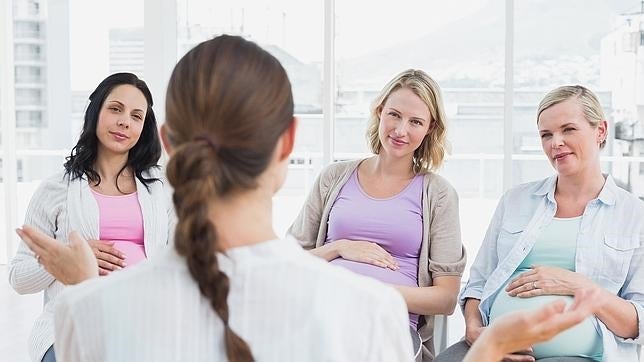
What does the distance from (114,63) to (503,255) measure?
164 inches

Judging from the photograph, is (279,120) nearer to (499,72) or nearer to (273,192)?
(273,192)

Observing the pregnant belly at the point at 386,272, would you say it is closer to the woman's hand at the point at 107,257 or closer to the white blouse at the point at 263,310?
the woman's hand at the point at 107,257

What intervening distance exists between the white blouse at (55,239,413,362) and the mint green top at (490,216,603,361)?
1251 millimetres

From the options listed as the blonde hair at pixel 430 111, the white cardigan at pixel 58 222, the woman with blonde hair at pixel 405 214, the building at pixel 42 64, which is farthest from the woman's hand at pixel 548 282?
the building at pixel 42 64

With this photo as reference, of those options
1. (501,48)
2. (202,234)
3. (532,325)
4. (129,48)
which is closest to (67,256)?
(202,234)

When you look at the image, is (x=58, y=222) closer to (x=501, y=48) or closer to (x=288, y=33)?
(x=288, y=33)

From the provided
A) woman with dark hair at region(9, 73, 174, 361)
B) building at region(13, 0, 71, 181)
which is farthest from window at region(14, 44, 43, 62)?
woman with dark hair at region(9, 73, 174, 361)

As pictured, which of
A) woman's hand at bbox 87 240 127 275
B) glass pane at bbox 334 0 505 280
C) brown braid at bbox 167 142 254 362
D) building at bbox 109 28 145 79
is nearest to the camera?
brown braid at bbox 167 142 254 362

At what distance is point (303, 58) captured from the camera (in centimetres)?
568

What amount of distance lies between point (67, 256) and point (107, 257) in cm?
106

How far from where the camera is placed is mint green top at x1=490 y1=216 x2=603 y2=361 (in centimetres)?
227

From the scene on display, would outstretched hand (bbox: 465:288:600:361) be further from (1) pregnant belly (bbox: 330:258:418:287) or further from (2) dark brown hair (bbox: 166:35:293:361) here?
(1) pregnant belly (bbox: 330:258:418:287)

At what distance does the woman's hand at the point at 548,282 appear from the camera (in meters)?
2.30

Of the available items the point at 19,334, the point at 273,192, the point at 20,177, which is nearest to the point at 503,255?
the point at 273,192
